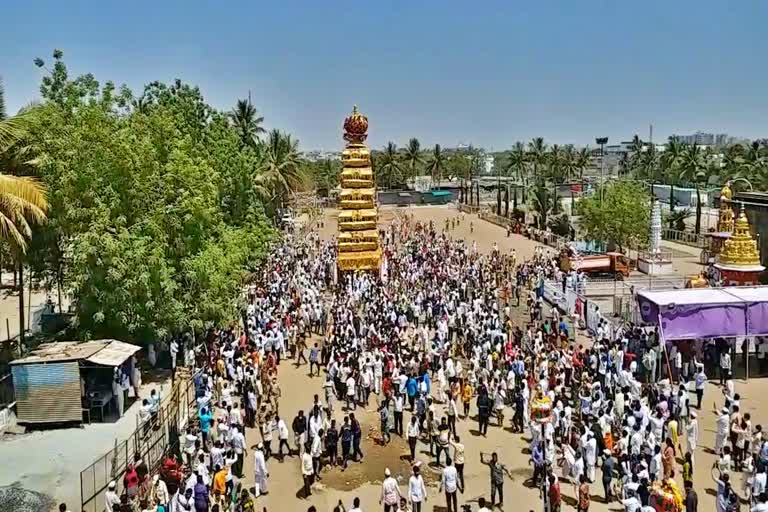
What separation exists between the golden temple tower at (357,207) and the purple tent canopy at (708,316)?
1747cm

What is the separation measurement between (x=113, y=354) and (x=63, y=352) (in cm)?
112

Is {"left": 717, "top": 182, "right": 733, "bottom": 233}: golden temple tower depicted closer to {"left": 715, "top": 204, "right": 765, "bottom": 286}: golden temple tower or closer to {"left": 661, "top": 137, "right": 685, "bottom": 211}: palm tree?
{"left": 715, "top": 204, "right": 765, "bottom": 286}: golden temple tower

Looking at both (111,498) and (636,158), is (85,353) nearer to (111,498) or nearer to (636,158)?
(111,498)

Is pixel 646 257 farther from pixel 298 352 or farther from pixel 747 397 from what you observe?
pixel 298 352

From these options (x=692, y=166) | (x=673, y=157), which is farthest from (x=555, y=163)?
(x=692, y=166)

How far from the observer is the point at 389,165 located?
108562 mm

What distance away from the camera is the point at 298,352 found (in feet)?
74.0

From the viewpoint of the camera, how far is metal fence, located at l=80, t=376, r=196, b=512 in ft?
42.9

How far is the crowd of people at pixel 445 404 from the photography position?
494 inches

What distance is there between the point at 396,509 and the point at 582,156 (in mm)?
88395

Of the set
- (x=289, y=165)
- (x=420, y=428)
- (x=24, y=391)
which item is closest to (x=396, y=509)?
Answer: (x=420, y=428)

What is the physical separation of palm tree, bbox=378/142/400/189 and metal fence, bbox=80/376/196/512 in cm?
9342

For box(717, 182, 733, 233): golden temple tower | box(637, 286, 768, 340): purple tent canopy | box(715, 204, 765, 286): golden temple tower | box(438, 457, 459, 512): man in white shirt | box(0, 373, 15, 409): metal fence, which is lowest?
box(438, 457, 459, 512): man in white shirt

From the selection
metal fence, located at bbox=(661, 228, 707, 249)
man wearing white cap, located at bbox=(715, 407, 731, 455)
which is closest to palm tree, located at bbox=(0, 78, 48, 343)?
man wearing white cap, located at bbox=(715, 407, 731, 455)
